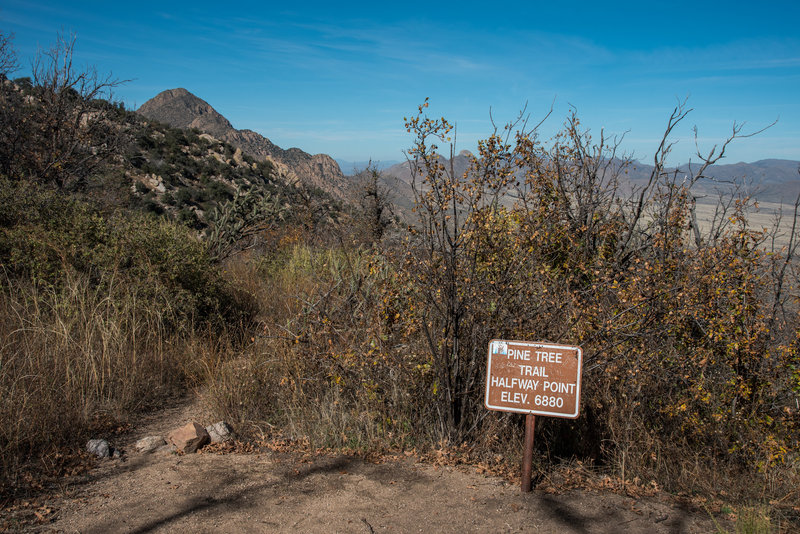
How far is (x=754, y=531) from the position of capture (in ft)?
9.42

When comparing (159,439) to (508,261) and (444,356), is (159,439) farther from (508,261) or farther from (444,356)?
(508,261)

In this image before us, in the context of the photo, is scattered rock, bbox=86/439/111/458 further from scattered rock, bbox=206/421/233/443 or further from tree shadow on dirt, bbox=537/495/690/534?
tree shadow on dirt, bbox=537/495/690/534

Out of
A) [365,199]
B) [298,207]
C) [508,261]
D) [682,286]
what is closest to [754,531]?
[682,286]

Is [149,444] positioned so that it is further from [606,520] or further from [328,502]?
[606,520]

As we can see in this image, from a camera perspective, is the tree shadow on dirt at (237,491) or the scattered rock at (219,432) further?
the scattered rock at (219,432)

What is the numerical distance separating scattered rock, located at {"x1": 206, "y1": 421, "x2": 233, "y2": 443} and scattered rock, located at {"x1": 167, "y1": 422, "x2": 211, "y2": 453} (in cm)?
6

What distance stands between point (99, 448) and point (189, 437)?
63 centimetres

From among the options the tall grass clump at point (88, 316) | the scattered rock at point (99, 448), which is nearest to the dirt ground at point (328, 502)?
the scattered rock at point (99, 448)

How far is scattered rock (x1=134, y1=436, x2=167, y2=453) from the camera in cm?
414

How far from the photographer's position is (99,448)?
3990 millimetres

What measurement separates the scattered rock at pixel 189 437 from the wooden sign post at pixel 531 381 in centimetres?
232

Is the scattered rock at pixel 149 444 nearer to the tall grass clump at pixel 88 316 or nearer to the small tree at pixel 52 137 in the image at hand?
the tall grass clump at pixel 88 316

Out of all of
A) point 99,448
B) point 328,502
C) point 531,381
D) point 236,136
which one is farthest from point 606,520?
point 236,136

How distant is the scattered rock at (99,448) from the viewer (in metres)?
3.97
